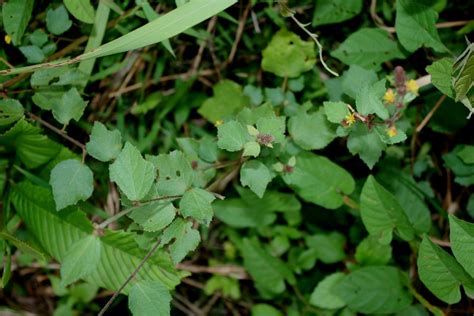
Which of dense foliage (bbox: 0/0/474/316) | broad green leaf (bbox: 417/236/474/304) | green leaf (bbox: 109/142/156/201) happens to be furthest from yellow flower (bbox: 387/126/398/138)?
green leaf (bbox: 109/142/156/201)

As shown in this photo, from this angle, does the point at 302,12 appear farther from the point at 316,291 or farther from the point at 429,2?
the point at 316,291

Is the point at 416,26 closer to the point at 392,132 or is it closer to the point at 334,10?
the point at 334,10

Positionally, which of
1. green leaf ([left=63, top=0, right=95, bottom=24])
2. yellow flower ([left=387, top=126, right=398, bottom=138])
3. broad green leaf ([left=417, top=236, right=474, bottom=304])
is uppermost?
green leaf ([left=63, top=0, right=95, bottom=24])

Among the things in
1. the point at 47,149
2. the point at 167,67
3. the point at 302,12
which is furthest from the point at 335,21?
the point at 47,149

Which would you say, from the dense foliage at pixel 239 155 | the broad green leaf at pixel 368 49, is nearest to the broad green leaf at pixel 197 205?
the dense foliage at pixel 239 155

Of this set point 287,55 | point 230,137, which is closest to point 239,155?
point 287,55

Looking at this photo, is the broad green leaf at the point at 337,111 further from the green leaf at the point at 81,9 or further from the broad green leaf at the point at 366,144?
the green leaf at the point at 81,9

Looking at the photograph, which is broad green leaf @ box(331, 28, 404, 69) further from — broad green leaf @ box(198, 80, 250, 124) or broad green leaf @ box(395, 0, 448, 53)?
broad green leaf @ box(198, 80, 250, 124)

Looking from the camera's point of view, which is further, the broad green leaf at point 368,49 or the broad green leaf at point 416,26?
the broad green leaf at point 368,49
